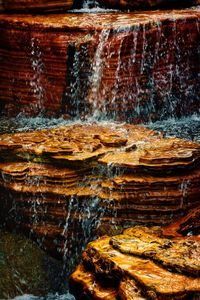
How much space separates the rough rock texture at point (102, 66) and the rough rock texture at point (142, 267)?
15.1ft

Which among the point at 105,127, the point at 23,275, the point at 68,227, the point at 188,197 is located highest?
the point at 105,127

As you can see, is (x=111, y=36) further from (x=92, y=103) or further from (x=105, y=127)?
(x=105, y=127)

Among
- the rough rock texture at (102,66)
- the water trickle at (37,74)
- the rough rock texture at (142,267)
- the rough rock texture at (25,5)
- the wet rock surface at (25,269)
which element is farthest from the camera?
the rough rock texture at (25,5)

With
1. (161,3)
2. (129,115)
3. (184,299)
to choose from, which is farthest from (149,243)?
(161,3)

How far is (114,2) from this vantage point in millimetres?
12523

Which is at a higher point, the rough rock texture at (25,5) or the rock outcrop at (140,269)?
the rough rock texture at (25,5)

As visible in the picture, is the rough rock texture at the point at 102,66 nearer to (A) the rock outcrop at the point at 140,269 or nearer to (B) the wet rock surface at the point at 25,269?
(B) the wet rock surface at the point at 25,269

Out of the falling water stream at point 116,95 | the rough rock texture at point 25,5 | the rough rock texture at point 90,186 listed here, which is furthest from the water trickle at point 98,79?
the rough rock texture at point 90,186

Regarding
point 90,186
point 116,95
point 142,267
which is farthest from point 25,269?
point 116,95

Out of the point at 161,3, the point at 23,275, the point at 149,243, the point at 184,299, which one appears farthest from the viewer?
the point at 161,3

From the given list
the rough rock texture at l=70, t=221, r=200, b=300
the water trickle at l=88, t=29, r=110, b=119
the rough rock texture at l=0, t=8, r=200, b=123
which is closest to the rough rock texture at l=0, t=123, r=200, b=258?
the rough rock texture at l=70, t=221, r=200, b=300

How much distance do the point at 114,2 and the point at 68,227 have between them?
745 centimetres

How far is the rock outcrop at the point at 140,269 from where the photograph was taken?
15.0 ft

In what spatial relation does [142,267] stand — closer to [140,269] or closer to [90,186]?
[140,269]
